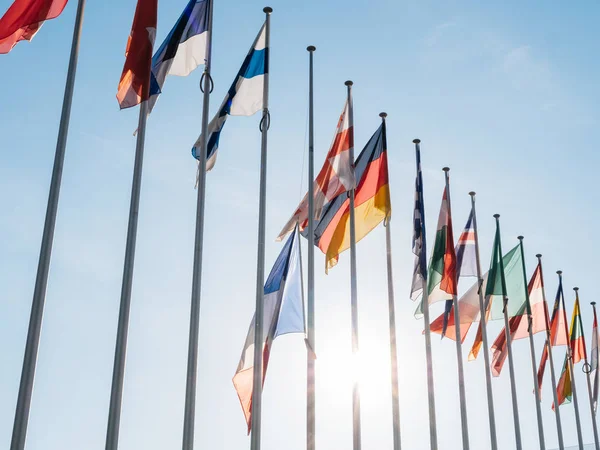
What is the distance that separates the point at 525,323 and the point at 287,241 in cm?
1256

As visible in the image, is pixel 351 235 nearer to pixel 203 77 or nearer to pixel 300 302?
pixel 300 302

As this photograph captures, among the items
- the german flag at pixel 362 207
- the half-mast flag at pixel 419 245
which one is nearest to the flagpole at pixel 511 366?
the half-mast flag at pixel 419 245

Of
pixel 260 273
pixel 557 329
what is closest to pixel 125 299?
pixel 260 273

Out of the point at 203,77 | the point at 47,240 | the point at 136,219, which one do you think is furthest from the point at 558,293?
the point at 47,240

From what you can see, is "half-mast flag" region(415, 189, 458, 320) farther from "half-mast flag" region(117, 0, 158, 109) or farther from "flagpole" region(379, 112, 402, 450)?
"half-mast flag" region(117, 0, 158, 109)

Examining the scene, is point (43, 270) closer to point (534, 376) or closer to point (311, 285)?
point (311, 285)

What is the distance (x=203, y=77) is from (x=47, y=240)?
5826mm

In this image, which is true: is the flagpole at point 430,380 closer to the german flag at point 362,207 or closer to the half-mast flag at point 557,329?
the german flag at point 362,207

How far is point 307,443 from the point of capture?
15953mm

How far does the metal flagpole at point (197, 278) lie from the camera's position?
43.9 feet

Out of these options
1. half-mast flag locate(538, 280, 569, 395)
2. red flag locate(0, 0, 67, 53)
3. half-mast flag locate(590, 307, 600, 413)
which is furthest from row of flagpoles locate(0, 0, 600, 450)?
half-mast flag locate(590, 307, 600, 413)

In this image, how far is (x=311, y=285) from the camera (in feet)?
57.5

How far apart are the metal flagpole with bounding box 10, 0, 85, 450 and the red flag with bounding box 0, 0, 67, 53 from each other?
0.63m

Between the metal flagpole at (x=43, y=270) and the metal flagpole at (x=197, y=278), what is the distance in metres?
3.03
